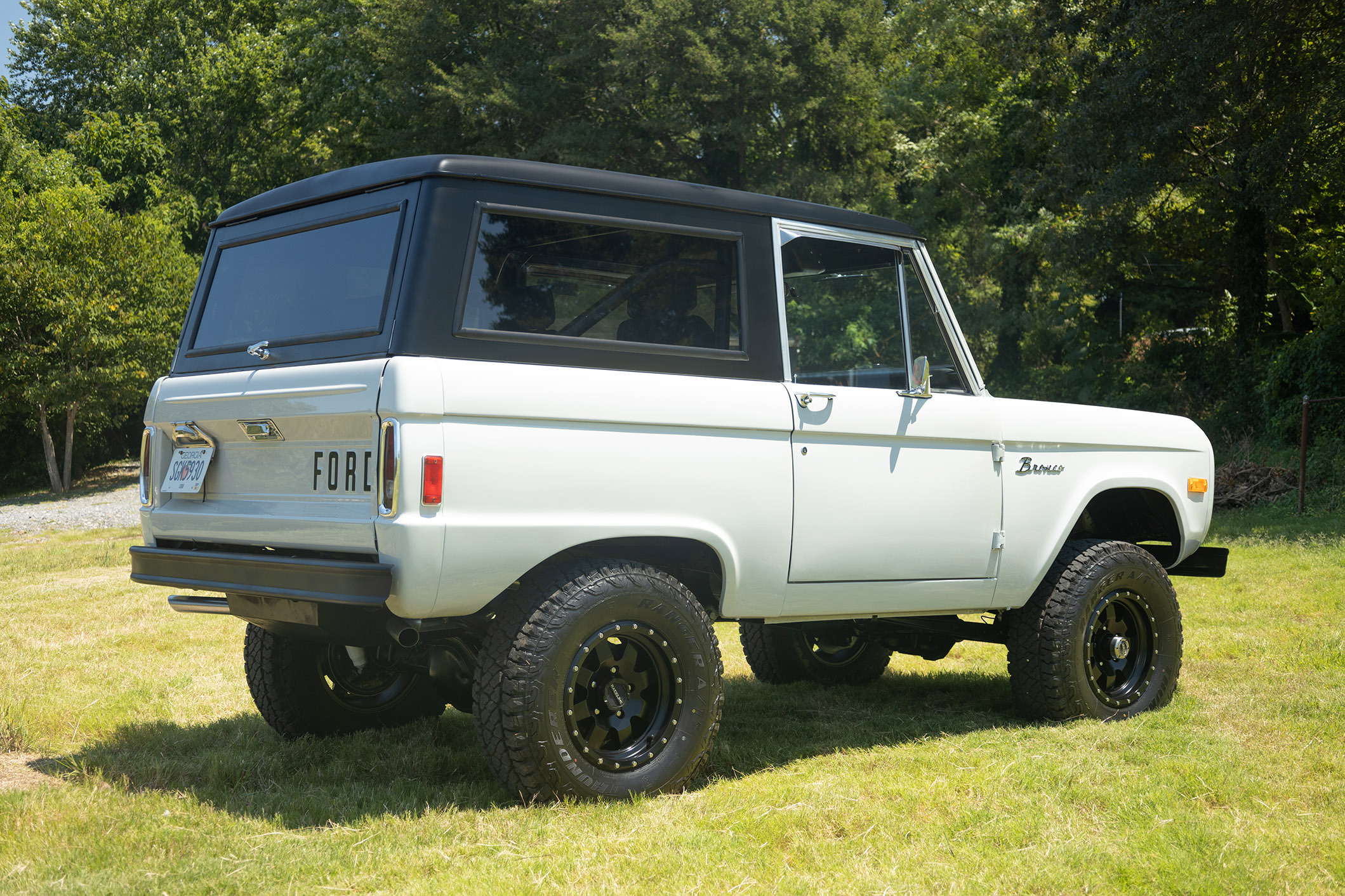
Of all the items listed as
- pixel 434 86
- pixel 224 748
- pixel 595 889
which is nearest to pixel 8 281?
pixel 434 86

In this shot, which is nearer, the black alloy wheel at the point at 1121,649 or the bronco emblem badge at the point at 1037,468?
the bronco emblem badge at the point at 1037,468

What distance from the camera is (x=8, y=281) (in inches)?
1092

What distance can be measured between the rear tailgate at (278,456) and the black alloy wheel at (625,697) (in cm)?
89

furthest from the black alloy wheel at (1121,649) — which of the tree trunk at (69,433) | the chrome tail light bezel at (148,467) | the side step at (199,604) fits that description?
the tree trunk at (69,433)

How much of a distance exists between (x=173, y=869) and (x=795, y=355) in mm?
2907

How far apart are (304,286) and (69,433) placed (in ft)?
97.6

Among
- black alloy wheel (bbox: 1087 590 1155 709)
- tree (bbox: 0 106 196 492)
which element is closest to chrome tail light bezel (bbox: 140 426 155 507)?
black alloy wheel (bbox: 1087 590 1155 709)

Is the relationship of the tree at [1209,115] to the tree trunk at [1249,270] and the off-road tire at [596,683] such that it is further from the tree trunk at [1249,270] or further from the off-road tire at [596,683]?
the off-road tire at [596,683]

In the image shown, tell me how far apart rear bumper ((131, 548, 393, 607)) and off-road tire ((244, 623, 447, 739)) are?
0.63 metres

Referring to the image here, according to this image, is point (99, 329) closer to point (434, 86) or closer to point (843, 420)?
point (434, 86)

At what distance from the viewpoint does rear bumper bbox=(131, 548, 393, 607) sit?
345 cm

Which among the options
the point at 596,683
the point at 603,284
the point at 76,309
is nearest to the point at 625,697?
the point at 596,683

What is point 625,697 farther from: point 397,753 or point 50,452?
point 50,452

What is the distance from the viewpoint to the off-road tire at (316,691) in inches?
188
